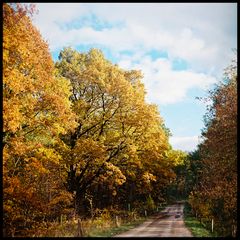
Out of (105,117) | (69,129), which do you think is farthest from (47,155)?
(105,117)

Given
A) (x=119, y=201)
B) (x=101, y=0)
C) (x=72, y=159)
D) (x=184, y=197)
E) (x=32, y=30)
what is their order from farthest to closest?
(x=184, y=197) → (x=119, y=201) → (x=72, y=159) → (x=32, y=30) → (x=101, y=0)

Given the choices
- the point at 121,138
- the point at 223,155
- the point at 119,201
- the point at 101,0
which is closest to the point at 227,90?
the point at 223,155

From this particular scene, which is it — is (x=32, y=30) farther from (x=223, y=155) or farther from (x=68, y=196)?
(x=223, y=155)

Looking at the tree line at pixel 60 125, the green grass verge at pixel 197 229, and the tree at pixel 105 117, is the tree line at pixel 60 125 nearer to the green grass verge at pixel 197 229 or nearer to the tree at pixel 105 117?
the tree at pixel 105 117

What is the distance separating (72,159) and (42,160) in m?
6.17

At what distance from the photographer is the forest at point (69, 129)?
776 inches

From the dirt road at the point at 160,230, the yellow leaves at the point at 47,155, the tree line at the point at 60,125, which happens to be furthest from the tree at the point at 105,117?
the yellow leaves at the point at 47,155

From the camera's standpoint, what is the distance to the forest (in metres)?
19.7

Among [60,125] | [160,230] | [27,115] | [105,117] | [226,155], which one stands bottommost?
[160,230]

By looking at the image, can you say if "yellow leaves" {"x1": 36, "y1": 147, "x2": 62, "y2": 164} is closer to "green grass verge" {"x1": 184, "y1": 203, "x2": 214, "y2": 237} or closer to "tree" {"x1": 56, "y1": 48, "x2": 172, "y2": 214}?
"tree" {"x1": 56, "y1": 48, "x2": 172, "y2": 214}

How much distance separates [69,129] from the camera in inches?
1056

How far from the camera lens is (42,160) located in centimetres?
2388

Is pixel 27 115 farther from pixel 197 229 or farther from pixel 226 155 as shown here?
pixel 197 229

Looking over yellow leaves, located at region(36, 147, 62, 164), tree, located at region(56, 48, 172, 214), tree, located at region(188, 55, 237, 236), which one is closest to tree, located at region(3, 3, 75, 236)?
yellow leaves, located at region(36, 147, 62, 164)
